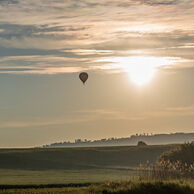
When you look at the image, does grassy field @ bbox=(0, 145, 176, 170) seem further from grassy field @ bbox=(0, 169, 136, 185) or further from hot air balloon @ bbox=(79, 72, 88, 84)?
hot air balloon @ bbox=(79, 72, 88, 84)

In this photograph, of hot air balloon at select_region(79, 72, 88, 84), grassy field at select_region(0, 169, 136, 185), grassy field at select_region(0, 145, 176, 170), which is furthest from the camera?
grassy field at select_region(0, 145, 176, 170)

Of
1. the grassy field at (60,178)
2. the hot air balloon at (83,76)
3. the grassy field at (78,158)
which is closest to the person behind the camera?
Result: the grassy field at (60,178)

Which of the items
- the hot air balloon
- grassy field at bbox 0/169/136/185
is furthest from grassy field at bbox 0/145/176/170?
the hot air balloon

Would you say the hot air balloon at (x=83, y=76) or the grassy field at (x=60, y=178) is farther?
the hot air balloon at (x=83, y=76)

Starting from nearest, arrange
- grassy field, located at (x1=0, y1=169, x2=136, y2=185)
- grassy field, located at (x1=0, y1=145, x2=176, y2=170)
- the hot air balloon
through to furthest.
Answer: grassy field, located at (x1=0, y1=169, x2=136, y2=185) < the hot air balloon < grassy field, located at (x1=0, y1=145, x2=176, y2=170)

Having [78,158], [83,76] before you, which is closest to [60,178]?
[83,76]

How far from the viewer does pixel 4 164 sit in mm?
80625

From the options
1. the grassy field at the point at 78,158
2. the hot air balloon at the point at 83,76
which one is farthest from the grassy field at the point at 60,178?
the grassy field at the point at 78,158

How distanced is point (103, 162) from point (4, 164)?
1799cm

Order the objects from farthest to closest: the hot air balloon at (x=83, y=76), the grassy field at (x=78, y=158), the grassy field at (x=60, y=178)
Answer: the grassy field at (x=78, y=158) < the hot air balloon at (x=83, y=76) < the grassy field at (x=60, y=178)

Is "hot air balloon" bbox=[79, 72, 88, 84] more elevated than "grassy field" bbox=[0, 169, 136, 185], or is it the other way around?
"hot air balloon" bbox=[79, 72, 88, 84]

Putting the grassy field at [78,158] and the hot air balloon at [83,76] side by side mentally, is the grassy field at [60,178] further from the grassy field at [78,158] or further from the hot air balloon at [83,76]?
the grassy field at [78,158]

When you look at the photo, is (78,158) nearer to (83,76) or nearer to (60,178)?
(83,76)

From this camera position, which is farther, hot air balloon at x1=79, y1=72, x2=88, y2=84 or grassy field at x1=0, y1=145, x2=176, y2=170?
grassy field at x1=0, y1=145, x2=176, y2=170
